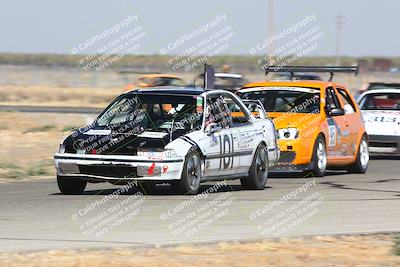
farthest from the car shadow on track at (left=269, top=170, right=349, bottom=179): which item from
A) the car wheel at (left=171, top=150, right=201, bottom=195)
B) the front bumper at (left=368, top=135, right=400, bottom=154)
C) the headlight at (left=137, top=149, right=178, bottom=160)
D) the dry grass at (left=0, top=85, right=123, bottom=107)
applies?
the dry grass at (left=0, top=85, right=123, bottom=107)

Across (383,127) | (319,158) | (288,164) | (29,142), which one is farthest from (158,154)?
(29,142)

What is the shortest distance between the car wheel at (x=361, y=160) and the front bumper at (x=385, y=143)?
100 inches

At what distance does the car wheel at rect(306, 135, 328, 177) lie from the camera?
16.6 metres

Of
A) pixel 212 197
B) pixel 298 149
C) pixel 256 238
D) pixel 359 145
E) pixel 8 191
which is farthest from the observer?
pixel 359 145

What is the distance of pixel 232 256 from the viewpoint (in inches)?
323

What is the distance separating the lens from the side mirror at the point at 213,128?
43.8 ft

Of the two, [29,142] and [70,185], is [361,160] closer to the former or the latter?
[70,185]

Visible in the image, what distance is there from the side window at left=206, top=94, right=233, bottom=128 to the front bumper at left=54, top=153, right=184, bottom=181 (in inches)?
46.5

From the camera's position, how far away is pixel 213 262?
7926 mm

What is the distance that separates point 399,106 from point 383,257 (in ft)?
45.5

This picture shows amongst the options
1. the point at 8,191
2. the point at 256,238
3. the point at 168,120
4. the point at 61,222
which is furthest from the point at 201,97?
the point at 256,238

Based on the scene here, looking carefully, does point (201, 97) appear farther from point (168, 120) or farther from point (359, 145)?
point (359, 145)

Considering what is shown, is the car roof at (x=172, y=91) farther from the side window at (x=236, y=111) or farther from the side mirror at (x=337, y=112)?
the side mirror at (x=337, y=112)

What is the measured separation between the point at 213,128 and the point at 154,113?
80 cm
